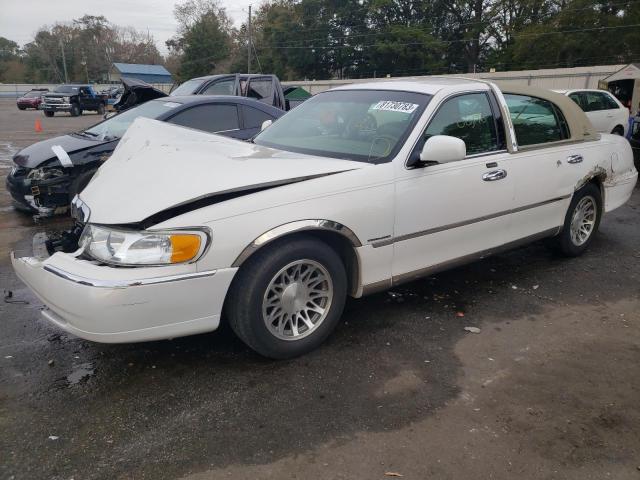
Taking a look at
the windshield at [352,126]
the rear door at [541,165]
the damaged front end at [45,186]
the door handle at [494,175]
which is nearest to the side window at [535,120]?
the rear door at [541,165]

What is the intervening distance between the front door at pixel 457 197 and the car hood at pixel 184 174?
0.51 m

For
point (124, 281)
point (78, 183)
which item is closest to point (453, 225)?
point (124, 281)

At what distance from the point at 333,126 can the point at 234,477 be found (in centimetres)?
265

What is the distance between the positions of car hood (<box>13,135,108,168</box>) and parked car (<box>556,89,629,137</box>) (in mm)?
10522

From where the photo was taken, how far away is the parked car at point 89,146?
252 inches

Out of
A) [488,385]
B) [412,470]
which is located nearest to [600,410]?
[488,385]

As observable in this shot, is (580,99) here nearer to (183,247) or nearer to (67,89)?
(183,247)

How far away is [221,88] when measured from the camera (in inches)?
411

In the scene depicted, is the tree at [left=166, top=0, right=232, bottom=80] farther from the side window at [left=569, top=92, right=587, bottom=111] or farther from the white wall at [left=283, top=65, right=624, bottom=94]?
the side window at [left=569, top=92, right=587, bottom=111]

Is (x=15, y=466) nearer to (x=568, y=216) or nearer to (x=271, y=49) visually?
(x=568, y=216)

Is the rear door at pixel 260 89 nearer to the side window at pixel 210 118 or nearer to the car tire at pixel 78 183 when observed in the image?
the side window at pixel 210 118

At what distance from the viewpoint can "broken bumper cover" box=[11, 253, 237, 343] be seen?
8.87ft

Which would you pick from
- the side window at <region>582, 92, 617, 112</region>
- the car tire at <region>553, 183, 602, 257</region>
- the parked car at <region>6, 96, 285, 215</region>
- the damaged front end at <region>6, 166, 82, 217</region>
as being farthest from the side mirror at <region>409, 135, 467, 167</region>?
the side window at <region>582, 92, 617, 112</region>

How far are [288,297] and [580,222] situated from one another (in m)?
3.57
